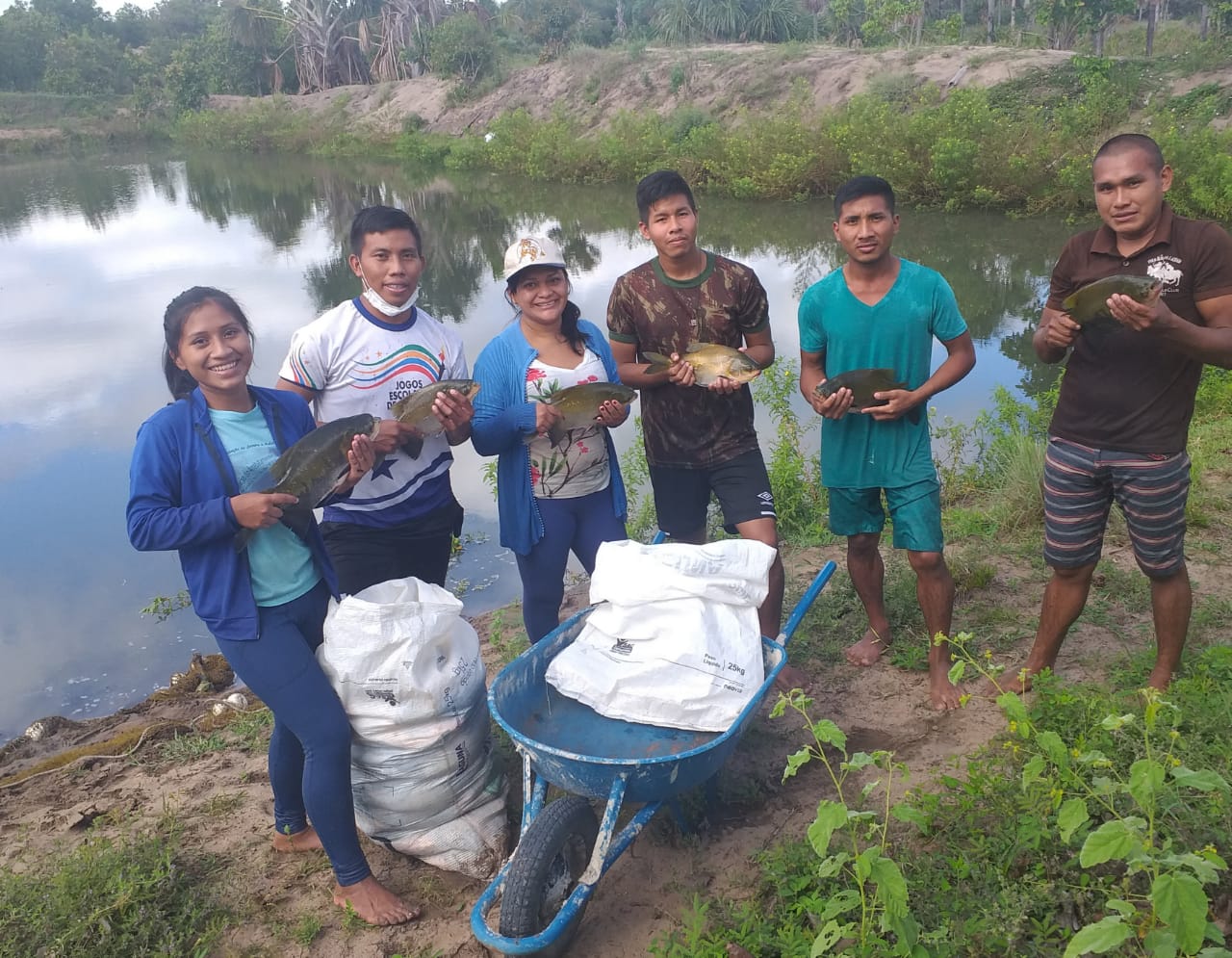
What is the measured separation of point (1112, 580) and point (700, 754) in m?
3.02

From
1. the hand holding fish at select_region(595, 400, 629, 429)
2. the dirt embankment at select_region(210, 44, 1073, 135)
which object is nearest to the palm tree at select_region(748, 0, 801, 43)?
the dirt embankment at select_region(210, 44, 1073, 135)

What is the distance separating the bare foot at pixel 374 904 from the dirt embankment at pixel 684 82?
75.8 feet

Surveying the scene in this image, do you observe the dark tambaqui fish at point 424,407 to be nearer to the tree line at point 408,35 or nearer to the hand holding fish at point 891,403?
the hand holding fish at point 891,403

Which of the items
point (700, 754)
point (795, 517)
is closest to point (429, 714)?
point (700, 754)

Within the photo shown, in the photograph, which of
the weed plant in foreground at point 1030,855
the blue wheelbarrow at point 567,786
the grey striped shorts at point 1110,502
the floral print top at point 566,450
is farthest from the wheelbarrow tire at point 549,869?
the grey striped shorts at point 1110,502

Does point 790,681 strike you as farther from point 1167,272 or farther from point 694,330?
point 1167,272

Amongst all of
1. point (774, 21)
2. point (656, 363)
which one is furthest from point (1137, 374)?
point (774, 21)

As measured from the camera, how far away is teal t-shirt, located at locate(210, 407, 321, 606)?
2775 mm

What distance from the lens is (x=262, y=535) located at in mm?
2797

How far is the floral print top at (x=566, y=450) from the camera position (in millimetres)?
3564

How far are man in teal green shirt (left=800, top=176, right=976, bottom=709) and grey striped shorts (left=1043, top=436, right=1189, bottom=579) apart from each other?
1.51ft

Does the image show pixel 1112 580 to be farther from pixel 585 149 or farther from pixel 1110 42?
pixel 1110 42

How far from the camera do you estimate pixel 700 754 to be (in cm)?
254

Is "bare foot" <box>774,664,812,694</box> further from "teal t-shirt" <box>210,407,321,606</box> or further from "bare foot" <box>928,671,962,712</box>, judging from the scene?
"teal t-shirt" <box>210,407,321,606</box>
